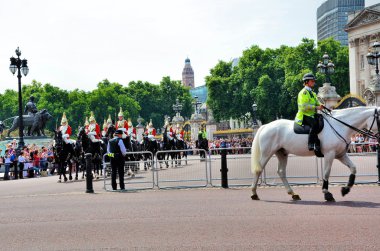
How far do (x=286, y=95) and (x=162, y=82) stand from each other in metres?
53.4

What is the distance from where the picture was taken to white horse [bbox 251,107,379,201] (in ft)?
40.4

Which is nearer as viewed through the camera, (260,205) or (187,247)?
(187,247)

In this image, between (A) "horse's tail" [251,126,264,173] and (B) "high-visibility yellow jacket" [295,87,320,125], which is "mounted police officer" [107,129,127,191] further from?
(B) "high-visibility yellow jacket" [295,87,320,125]

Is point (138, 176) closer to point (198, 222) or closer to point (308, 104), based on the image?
point (308, 104)

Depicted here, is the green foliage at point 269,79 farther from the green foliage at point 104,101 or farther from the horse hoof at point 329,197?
the horse hoof at point 329,197

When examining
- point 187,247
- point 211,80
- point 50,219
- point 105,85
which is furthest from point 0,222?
point 105,85

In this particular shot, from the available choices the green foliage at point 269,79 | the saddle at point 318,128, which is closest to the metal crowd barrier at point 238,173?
the saddle at point 318,128

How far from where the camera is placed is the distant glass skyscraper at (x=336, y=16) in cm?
16950

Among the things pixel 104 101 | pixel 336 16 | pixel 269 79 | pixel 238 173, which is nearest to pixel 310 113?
pixel 238 173

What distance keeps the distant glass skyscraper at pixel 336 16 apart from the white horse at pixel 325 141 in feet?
518

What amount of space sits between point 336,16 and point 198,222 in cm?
17017

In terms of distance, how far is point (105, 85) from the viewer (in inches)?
4631

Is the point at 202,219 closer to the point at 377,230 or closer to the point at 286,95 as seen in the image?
the point at 377,230

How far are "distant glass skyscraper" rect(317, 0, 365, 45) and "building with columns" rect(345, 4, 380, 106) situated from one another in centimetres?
9141
